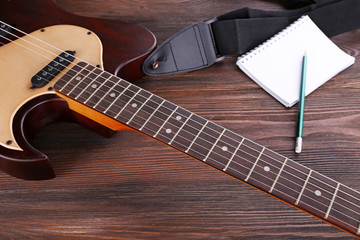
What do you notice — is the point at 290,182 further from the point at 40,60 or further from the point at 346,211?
the point at 40,60

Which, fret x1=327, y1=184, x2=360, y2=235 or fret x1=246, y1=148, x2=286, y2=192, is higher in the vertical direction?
fret x1=246, y1=148, x2=286, y2=192

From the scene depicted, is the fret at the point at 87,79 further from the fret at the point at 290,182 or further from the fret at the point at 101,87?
the fret at the point at 290,182

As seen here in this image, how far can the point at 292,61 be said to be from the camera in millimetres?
697

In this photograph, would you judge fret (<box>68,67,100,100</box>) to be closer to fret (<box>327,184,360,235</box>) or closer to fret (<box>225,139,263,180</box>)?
fret (<box>225,139,263,180</box>)

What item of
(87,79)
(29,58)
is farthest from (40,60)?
(87,79)

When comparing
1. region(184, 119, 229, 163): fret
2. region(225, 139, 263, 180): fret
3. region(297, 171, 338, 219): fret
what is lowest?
region(297, 171, 338, 219): fret

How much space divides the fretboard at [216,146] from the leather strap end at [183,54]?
13cm

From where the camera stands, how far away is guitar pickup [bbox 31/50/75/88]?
0.60 meters

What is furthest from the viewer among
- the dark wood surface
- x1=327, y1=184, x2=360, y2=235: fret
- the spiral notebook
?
the spiral notebook

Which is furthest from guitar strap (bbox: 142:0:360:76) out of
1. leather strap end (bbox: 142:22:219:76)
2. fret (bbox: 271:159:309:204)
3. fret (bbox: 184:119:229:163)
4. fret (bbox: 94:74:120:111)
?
fret (bbox: 271:159:309:204)

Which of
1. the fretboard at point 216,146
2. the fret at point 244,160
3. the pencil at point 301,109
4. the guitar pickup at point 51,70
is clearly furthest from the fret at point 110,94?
the pencil at point 301,109

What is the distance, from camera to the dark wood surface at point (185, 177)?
1.71ft

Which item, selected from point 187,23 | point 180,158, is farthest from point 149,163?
point 187,23

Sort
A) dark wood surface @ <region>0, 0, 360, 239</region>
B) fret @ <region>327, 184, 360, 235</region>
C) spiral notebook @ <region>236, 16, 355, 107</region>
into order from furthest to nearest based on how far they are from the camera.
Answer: spiral notebook @ <region>236, 16, 355, 107</region> → dark wood surface @ <region>0, 0, 360, 239</region> → fret @ <region>327, 184, 360, 235</region>
